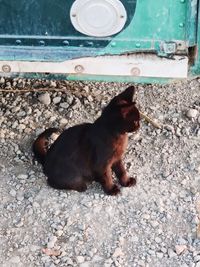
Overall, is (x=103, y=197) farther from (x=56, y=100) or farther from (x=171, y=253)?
(x=56, y=100)

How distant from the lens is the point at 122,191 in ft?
16.5

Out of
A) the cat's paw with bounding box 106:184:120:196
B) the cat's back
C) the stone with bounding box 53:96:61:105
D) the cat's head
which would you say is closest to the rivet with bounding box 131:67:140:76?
the cat's head

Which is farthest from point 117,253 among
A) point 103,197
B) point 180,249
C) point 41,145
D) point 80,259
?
point 41,145

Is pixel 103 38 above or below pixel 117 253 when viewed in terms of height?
above

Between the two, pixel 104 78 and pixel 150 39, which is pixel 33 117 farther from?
pixel 150 39

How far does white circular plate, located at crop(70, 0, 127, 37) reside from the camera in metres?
4.32

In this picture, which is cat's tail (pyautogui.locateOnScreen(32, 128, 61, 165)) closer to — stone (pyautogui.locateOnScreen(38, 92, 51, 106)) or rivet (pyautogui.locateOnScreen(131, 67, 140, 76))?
stone (pyautogui.locateOnScreen(38, 92, 51, 106))

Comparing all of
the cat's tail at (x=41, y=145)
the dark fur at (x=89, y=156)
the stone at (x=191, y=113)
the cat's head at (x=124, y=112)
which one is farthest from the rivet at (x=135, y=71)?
the stone at (x=191, y=113)

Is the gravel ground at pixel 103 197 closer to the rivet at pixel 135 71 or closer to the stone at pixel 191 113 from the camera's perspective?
the stone at pixel 191 113

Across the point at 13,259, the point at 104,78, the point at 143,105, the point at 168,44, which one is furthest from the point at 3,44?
the point at 143,105

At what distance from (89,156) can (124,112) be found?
0.44 meters

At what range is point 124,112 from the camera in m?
4.73

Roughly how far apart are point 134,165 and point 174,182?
0.32m

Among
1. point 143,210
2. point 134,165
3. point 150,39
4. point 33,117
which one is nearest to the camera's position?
point 150,39
